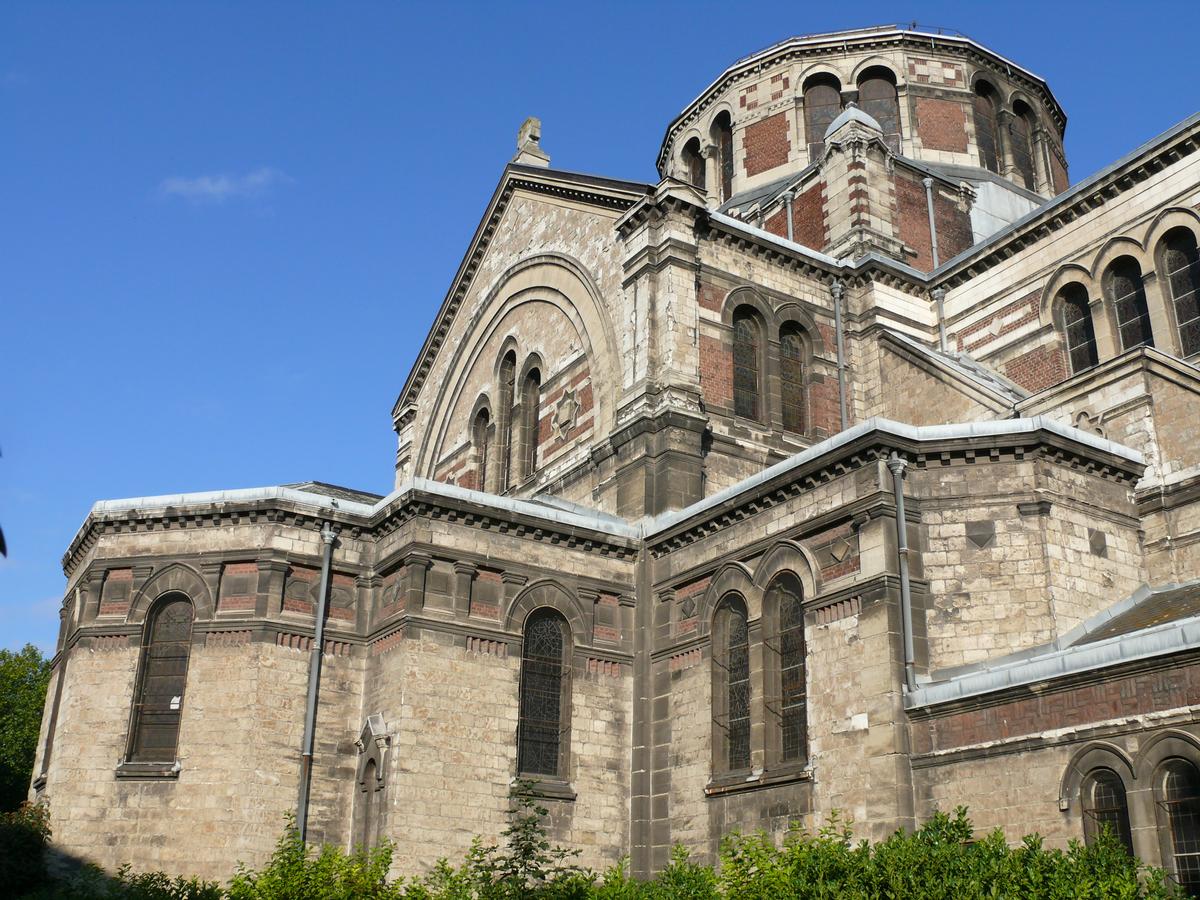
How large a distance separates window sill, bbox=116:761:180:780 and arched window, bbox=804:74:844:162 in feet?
81.5

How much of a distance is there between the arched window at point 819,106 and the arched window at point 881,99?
0.77 metres

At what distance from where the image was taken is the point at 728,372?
990 inches

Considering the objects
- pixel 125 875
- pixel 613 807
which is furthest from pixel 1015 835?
pixel 125 875

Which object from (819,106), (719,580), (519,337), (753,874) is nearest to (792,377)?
(719,580)

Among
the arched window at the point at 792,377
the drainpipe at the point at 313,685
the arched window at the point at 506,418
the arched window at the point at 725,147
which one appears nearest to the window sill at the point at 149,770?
the drainpipe at the point at 313,685

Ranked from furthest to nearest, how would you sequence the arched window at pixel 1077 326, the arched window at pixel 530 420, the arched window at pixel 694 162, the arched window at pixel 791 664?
the arched window at pixel 694 162, the arched window at pixel 530 420, the arched window at pixel 1077 326, the arched window at pixel 791 664

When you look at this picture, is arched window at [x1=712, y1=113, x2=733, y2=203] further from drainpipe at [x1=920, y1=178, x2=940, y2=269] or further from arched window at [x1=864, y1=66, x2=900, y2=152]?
drainpipe at [x1=920, y1=178, x2=940, y2=269]

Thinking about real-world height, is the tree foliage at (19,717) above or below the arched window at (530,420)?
below

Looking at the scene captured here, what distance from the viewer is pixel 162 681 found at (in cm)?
2148

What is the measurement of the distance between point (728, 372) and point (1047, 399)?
246 inches

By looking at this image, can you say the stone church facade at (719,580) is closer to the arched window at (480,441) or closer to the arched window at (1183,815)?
the arched window at (1183,815)

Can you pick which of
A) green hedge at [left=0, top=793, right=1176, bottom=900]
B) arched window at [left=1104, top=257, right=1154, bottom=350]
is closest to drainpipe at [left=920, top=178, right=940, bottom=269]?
arched window at [left=1104, top=257, right=1154, bottom=350]

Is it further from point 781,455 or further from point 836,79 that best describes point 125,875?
point 836,79

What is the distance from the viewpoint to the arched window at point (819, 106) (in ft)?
119
